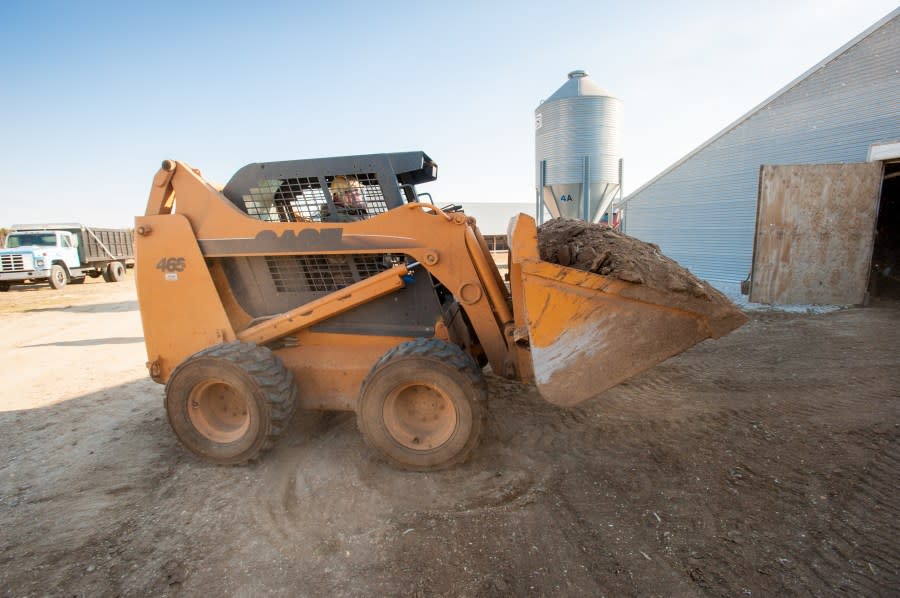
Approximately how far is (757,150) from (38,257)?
22.8 m

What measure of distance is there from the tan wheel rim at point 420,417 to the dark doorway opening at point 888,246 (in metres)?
10.2

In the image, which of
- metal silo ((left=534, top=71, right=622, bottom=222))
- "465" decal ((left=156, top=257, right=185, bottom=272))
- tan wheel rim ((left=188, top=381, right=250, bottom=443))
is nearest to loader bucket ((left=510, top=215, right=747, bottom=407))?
tan wheel rim ((left=188, top=381, right=250, bottom=443))

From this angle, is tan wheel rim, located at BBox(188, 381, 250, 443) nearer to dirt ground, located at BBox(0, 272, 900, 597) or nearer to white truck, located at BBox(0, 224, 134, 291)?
dirt ground, located at BBox(0, 272, 900, 597)

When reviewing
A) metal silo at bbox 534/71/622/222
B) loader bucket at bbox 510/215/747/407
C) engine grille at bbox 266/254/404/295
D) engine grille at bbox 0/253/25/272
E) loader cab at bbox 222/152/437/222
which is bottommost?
engine grille at bbox 0/253/25/272

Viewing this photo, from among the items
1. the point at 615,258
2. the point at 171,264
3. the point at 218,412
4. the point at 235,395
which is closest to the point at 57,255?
the point at 171,264

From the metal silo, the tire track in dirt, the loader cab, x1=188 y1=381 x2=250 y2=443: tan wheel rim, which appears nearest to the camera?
the tire track in dirt

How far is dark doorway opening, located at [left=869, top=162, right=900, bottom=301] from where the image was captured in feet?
29.4

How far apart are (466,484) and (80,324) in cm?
1086

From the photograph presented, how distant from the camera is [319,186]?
361 cm

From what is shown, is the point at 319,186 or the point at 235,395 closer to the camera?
the point at 235,395

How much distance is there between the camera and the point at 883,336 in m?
6.14

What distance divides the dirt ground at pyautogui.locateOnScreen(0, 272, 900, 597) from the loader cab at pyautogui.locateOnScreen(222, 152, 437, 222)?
1888mm

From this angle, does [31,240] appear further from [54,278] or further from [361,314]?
[361,314]

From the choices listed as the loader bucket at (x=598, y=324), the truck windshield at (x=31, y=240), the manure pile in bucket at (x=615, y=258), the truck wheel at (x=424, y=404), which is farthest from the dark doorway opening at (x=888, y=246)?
the truck windshield at (x=31, y=240)
